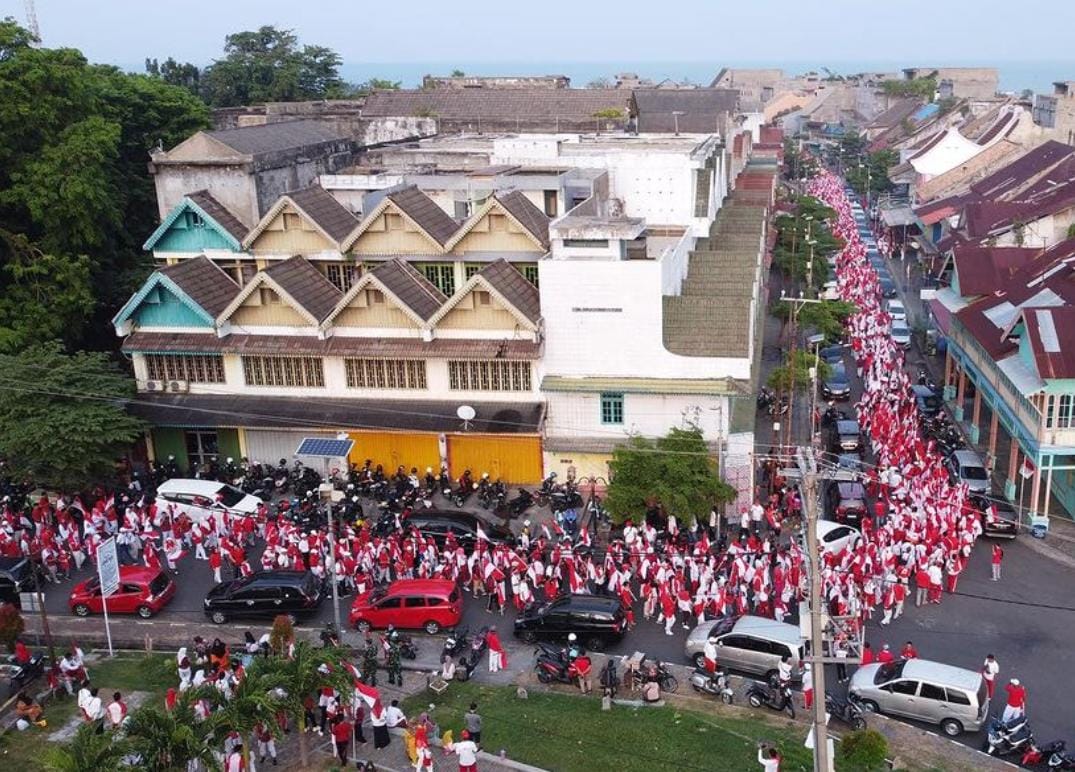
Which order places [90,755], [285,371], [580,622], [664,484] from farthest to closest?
[285,371] < [664,484] < [580,622] < [90,755]

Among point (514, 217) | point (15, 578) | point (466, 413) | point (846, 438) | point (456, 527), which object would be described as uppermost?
point (514, 217)

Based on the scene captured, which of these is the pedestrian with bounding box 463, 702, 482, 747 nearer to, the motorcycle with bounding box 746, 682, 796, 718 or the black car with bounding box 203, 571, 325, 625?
the motorcycle with bounding box 746, 682, 796, 718

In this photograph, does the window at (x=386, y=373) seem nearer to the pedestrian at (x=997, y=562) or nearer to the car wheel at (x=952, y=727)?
the pedestrian at (x=997, y=562)

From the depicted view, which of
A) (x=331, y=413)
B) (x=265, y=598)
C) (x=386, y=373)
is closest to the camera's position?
(x=265, y=598)

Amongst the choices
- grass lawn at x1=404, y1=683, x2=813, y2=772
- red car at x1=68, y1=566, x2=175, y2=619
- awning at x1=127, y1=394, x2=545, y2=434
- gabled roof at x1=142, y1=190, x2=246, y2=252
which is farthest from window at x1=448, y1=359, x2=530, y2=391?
grass lawn at x1=404, y1=683, x2=813, y2=772

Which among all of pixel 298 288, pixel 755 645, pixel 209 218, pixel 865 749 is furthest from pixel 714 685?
pixel 209 218

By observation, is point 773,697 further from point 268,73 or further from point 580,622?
point 268,73
